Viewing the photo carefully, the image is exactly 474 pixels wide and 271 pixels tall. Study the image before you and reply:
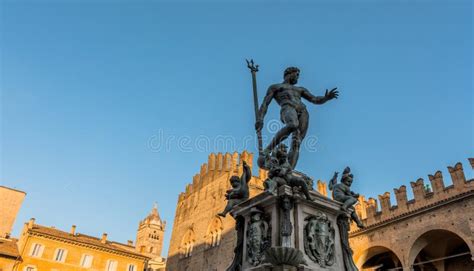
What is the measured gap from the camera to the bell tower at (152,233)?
86.9 m

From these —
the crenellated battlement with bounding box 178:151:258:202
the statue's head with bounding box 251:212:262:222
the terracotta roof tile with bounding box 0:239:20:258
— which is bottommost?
the statue's head with bounding box 251:212:262:222

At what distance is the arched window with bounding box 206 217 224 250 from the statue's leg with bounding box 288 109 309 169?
24.5 meters

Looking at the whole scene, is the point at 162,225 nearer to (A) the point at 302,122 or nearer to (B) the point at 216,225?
(B) the point at 216,225

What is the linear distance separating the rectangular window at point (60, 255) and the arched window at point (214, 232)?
12845 millimetres

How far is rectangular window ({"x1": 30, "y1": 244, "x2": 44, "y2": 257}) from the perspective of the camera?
2933cm

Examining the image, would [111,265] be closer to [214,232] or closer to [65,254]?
[65,254]

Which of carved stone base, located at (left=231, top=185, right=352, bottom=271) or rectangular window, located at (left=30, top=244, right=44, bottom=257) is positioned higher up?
rectangular window, located at (left=30, top=244, right=44, bottom=257)

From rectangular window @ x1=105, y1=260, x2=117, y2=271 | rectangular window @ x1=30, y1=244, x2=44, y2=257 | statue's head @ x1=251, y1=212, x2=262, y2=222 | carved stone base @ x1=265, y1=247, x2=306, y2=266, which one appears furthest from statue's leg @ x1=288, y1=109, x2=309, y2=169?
rectangular window @ x1=105, y1=260, x2=117, y2=271

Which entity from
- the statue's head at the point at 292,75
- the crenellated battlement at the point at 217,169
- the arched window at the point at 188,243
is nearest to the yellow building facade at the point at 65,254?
the arched window at the point at 188,243

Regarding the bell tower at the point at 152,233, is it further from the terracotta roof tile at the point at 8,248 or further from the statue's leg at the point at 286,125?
the statue's leg at the point at 286,125

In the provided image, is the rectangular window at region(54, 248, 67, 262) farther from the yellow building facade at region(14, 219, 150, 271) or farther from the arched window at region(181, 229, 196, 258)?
the arched window at region(181, 229, 196, 258)

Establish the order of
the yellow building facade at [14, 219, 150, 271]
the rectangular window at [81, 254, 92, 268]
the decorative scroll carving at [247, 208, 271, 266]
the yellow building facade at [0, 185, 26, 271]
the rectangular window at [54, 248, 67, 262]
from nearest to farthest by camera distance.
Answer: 1. the decorative scroll carving at [247, 208, 271, 266]
2. the yellow building facade at [14, 219, 150, 271]
3. the rectangular window at [54, 248, 67, 262]
4. the rectangular window at [81, 254, 92, 268]
5. the yellow building facade at [0, 185, 26, 271]

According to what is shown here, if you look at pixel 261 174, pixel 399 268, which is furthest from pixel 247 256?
pixel 261 174

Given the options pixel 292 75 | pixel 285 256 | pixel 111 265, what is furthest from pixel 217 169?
pixel 285 256
